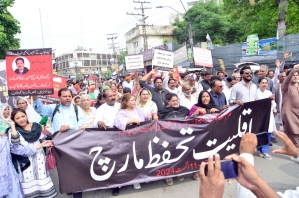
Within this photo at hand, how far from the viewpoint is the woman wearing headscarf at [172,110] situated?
4.01 m

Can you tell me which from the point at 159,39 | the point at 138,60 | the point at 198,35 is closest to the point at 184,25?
the point at 198,35

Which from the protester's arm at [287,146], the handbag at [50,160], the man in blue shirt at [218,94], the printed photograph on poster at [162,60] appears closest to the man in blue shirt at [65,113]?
the handbag at [50,160]

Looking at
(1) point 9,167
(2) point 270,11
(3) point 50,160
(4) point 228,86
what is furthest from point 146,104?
(2) point 270,11

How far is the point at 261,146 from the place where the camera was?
436 cm

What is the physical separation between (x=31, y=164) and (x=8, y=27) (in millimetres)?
16059

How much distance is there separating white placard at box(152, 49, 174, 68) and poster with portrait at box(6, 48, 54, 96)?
10.7 ft

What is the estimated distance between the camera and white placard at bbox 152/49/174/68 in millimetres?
6553

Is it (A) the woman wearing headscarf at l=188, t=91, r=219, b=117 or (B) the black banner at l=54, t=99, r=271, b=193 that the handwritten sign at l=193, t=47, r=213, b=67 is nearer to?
(A) the woman wearing headscarf at l=188, t=91, r=219, b=117

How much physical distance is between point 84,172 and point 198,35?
102 feet

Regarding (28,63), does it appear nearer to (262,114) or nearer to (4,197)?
(4,197)

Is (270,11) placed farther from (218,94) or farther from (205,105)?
(205,105)

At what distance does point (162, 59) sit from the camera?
6652 millimetres

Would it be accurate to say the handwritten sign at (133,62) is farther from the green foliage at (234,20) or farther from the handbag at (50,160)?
the green foliage at (234,20)

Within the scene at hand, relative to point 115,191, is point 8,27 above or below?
above
